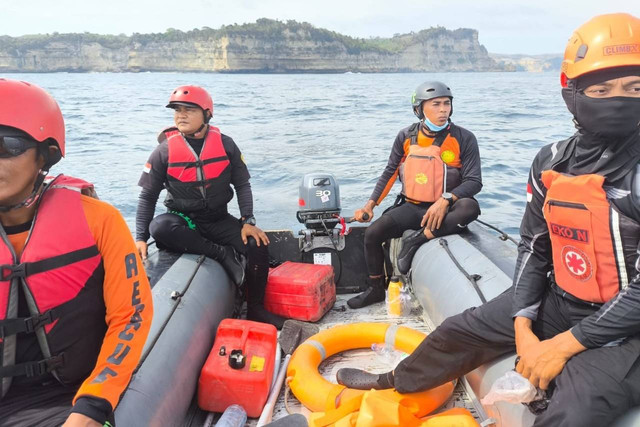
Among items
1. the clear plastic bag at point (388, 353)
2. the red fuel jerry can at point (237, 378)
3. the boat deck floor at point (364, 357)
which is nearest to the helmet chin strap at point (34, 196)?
the red fuel jerry can at point (237, 378)

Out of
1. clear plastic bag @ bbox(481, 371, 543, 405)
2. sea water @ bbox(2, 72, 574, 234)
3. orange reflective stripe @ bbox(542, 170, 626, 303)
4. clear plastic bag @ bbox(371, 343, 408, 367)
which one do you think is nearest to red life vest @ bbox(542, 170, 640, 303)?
orange reflective stripe @ bbox(542, 170, 626, 303)

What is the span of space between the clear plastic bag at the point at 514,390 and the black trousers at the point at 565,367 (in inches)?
5.0

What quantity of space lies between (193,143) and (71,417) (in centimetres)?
235

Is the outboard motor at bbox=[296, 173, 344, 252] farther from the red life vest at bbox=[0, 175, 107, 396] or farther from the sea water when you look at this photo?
the sea water

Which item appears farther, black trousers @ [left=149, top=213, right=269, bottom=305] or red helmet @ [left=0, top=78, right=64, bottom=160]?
black trousers @ [left=149, top=213, right=269, bottom=305]

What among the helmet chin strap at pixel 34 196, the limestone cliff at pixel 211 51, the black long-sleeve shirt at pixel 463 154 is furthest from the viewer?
the limestone cliff at pixel 211 51

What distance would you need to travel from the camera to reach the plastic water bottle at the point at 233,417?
244cm

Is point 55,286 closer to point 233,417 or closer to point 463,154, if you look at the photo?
point 233,417

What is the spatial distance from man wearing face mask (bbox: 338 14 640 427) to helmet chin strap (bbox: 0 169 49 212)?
1720 millimetres

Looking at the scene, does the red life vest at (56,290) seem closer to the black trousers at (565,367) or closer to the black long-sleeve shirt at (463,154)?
the black trousers at (565,367)

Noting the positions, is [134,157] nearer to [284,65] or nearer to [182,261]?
[182,261]

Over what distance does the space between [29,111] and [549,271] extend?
75.8 inches

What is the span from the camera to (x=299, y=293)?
11.8ft

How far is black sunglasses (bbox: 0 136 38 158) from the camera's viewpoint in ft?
5.23
